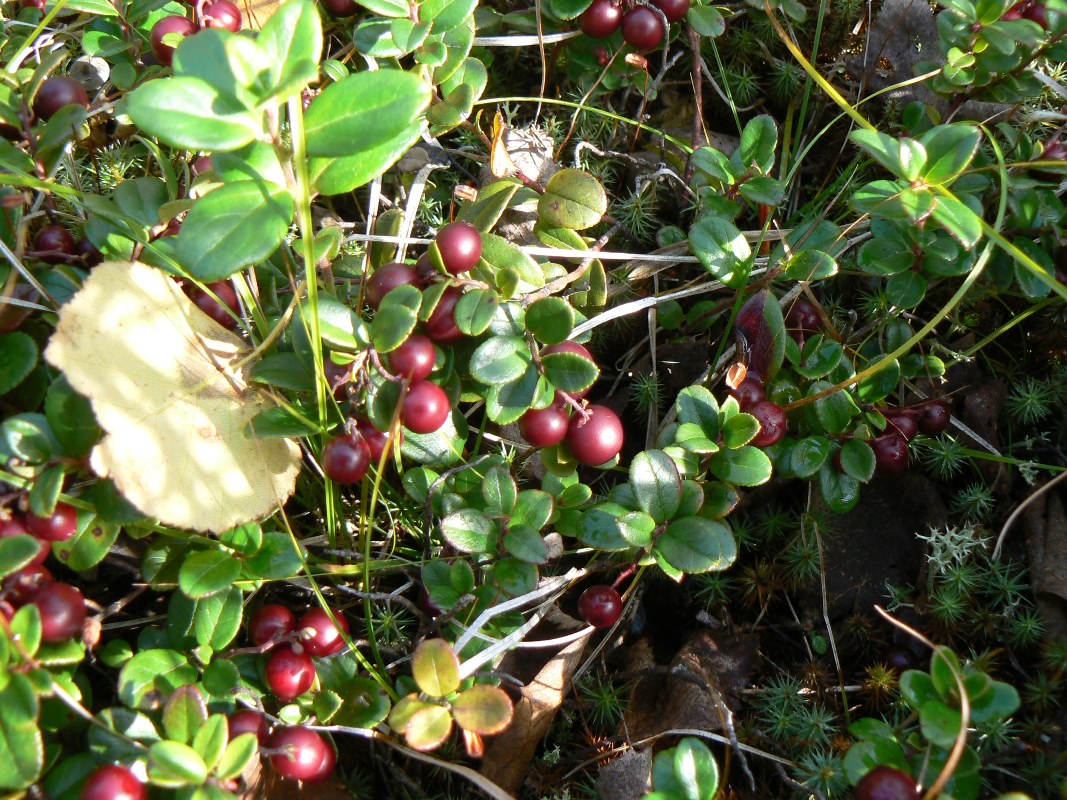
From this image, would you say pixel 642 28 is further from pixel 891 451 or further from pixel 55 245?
pixel 55 245

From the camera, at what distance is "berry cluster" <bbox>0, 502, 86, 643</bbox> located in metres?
2.03

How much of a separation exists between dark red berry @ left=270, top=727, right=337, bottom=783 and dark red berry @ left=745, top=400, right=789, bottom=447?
1.50m

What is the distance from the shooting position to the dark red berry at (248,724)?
211cm

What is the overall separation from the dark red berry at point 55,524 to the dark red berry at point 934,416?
2.56 meters

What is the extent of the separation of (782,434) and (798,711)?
0.83 meters

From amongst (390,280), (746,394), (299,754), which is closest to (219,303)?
(390,280)

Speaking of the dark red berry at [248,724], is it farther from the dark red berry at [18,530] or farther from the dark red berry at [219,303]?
the dark red berry at [219,303]

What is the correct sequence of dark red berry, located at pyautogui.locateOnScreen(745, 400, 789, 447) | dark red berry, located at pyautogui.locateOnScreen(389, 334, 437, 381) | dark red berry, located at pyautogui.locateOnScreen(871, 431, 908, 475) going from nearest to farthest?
dark red berry, located at pyautogui.locateOnScreen(389, 334, 437, 381)
dark red berry, located at pyautogui.locateOnScreen(745, 400, 789, 447)
dark red berry, located at pyautogui.locateOnScreen(871, 431, 908, 475)

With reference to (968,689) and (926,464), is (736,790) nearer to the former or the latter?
(968,689)

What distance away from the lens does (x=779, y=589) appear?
2715mm

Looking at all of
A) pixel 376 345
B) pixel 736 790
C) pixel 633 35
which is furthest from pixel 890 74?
pixel 736 790

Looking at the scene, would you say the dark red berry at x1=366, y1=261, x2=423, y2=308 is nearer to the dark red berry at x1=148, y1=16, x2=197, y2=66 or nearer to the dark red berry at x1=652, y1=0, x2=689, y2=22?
the dark red berry at x1=148, y1=16, x2=197, y2=66

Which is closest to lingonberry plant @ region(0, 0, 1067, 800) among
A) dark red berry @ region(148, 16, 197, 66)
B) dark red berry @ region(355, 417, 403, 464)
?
dark red berry @ region(355, 417, 403, 464)

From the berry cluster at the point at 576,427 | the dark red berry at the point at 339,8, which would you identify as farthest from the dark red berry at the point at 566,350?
the dark red berry at the point at 339,8
